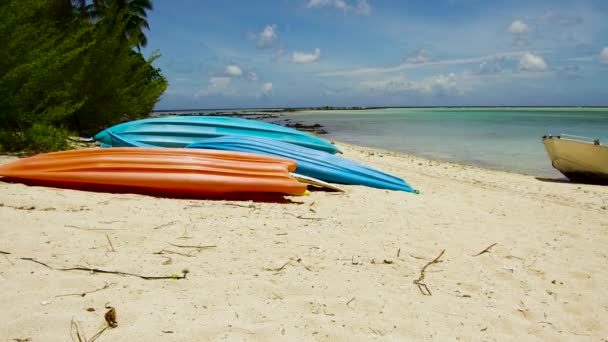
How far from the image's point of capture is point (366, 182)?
15.8 ft

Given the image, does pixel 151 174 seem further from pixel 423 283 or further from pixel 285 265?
pixel 423 283

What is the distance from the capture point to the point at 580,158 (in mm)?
8477

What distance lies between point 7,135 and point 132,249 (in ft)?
14.6

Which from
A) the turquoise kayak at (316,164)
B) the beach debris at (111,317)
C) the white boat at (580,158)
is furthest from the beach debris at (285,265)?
the white boat at (580,158)

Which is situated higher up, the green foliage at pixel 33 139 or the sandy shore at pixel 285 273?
the green foliage at pixel 33 139

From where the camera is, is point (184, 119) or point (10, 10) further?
point (184, 119)

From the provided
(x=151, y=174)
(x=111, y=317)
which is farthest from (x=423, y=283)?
(x=151, y=174)

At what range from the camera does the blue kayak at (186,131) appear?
19.4 ft

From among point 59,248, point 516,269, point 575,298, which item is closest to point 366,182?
point 516,269

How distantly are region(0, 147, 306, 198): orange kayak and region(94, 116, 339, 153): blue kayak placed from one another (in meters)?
1.91

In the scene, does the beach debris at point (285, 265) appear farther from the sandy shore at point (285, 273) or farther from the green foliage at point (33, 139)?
the green foliage at point (33, 139)

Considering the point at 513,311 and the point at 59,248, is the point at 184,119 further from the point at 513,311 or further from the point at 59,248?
the point at 513,311

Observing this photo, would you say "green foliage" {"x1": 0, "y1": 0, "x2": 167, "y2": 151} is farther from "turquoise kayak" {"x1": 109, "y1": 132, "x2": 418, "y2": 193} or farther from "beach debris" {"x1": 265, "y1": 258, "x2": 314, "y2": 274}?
"beach debris" {"x1": 265, "y1": 258, "x2": 314, "y2": 274}

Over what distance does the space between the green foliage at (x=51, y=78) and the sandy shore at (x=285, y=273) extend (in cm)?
260
